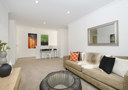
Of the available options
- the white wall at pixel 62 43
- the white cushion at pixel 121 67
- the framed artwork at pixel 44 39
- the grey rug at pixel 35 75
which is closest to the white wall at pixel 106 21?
the white cushion at pixel 121 67

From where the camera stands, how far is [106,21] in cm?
226

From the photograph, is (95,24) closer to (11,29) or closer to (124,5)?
(124,5)

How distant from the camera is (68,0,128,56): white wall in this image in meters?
1.84

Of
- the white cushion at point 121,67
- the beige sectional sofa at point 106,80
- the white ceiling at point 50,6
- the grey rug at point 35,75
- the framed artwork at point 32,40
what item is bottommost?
the grey rug at point 35,75

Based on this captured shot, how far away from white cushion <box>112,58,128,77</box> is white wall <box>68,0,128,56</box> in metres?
0.65

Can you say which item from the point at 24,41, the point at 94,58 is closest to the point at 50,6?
the point at 94,58

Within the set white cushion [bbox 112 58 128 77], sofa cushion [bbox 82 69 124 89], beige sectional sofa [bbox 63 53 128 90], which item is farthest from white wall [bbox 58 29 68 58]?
white cushion [bbox 112 58 128 77]

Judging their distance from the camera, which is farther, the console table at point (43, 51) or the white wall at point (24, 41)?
the white wall at point (24, 41)

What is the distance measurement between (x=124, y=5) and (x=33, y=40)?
20.2 ft

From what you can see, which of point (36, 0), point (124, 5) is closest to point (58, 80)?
point (36, 0)

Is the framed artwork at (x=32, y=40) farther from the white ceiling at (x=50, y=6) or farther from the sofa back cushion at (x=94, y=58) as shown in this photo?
the sofa back cushion at (x=94, y=58)

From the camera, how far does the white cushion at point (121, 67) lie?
1302 millimetres

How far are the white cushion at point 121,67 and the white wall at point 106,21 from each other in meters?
0.65

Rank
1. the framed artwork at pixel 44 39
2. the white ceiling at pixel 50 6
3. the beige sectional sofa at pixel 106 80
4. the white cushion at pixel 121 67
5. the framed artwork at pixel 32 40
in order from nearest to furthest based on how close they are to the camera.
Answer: the beige sectional sofa at pixel 106 80 < the white cushion at pixel 121 67 < the white ceiling at pixel 50 6 < the framed artwork at pixel 32 40 < the framed artwork at pixel 44 39
